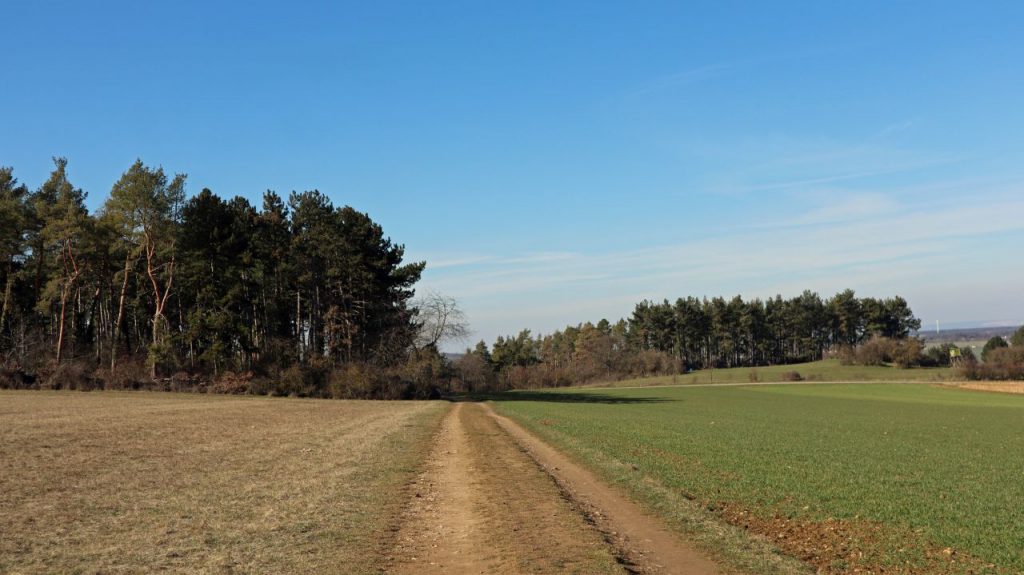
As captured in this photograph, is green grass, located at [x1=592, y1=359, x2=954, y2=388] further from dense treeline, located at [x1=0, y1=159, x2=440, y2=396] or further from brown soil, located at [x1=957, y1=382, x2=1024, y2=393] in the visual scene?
dense treeline, located at [x1=0, y1=159, x2=440, y2=396]

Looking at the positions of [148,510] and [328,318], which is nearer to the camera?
[148,510]

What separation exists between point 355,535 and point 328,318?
58.2m

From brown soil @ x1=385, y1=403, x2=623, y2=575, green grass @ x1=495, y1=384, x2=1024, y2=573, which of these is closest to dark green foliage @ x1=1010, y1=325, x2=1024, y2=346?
green grass @ x1=495, y1=384, x2=1024, y2=573

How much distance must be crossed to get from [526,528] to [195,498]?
6.40 meters

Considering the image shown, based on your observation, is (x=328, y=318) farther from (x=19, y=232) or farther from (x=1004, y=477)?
(x=1004, y=477)

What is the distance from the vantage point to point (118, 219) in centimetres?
5481

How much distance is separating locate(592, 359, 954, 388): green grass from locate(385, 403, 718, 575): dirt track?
332ft

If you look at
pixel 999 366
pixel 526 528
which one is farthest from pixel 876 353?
pixel 526 528

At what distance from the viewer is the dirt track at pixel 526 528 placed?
28.6 ft

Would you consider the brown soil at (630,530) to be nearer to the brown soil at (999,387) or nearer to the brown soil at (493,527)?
the brown soil at (493,527)

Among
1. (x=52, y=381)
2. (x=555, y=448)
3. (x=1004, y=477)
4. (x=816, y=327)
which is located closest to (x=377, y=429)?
(x=555, y=448)

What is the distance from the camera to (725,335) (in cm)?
14875

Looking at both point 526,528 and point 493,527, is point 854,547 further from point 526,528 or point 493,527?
point 493,527

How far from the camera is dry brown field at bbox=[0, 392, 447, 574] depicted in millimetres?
8742
